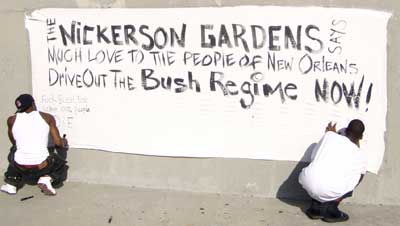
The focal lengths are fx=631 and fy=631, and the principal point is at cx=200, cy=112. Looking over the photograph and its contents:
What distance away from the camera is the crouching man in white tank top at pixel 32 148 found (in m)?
6.25

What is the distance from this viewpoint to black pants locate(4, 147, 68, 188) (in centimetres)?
634

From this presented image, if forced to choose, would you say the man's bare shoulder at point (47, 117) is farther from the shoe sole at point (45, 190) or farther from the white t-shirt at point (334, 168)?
the white t-shirt at point (334, 168)

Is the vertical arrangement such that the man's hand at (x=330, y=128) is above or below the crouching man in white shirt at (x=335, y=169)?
above

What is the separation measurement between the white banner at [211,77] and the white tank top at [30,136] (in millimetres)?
340

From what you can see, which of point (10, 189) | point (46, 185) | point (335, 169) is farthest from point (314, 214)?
point (10, 189)

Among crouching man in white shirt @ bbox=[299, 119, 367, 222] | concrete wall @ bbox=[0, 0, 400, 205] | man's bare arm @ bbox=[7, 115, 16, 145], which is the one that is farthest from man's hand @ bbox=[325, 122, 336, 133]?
man's bare arm @ bbox=[7, 115, 16, 145]

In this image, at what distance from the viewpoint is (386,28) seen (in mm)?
5508

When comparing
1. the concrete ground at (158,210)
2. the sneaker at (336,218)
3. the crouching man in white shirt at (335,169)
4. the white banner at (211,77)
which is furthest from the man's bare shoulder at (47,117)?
the sneaker at (336,218)

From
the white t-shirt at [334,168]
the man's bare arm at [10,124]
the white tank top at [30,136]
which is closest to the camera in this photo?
the white t-shirt at [334,168]

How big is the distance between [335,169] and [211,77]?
4.88 feet

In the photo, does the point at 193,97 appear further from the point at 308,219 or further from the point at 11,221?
the point at 11,221

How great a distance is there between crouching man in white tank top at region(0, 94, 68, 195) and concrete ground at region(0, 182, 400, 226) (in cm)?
16

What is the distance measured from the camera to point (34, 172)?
6.34 metres

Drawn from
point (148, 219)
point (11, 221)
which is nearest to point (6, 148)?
point (11, 221)
